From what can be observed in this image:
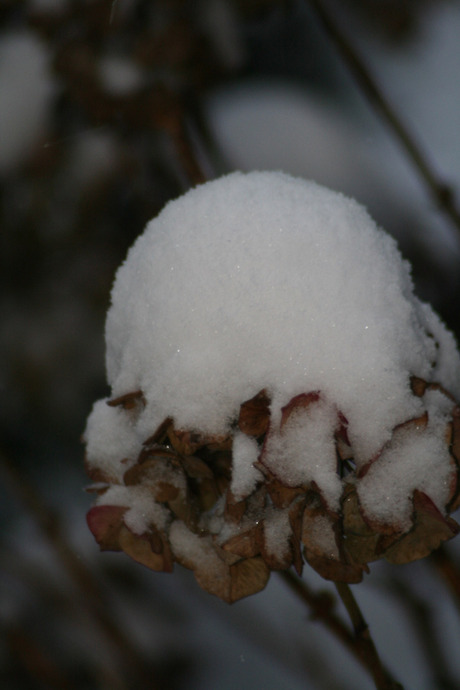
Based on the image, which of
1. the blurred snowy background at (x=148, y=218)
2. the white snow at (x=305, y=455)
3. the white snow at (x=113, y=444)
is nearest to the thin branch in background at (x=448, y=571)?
the white snow at (x=305, y=455)

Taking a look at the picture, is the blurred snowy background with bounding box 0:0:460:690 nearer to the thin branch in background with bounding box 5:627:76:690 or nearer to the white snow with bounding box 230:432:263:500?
the thin branch in background with bounding box 5:627:76:690

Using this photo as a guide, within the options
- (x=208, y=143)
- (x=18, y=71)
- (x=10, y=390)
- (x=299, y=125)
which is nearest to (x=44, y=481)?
(x=10, y=390)

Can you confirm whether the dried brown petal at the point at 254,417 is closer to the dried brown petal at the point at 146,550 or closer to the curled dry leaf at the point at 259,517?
the curled dry leaf at the point at 259,517

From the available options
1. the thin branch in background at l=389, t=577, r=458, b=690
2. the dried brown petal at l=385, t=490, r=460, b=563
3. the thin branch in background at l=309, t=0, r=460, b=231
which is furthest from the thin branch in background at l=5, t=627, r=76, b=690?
the thin branch in background at l=309, t=0, r=460, b=231

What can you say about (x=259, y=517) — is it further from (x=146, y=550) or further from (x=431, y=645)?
(x=431, y=645)

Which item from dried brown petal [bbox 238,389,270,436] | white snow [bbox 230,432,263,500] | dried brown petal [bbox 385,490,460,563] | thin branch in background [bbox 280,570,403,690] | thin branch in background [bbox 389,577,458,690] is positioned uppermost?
dried brown petal [bbox 238,389,270,436]

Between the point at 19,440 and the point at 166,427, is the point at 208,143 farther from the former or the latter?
the point at 19,440
